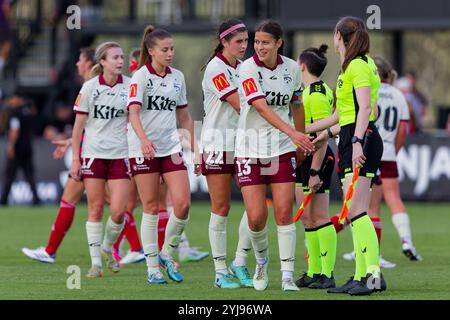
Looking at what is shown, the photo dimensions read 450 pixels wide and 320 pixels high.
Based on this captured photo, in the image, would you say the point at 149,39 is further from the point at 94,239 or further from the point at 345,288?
the point at 345,288

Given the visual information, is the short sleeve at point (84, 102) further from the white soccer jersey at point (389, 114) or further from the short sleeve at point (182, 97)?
the white soccer jersey at point (389, 114)

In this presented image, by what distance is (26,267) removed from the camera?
1378cm

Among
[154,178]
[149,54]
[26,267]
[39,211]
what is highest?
[149,54]

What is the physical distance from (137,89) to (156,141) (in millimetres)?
549

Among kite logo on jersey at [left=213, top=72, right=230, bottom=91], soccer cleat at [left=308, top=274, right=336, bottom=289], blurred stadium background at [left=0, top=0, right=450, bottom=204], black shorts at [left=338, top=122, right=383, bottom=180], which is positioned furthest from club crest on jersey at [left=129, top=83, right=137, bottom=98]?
blurred stadium background at [left=0, top=0, right=450, bottom=204]

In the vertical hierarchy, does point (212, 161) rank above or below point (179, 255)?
above

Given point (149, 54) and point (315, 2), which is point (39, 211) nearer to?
point (315, 2)

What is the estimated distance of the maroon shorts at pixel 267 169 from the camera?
10969 mm

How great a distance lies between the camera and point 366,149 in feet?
35.4

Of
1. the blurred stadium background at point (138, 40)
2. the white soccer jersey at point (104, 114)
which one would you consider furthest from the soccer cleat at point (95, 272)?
the blurred stadium background at point (138, 40)

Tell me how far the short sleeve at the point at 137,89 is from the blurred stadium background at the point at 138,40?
41.8 feet

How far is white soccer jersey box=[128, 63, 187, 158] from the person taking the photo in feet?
39.3
